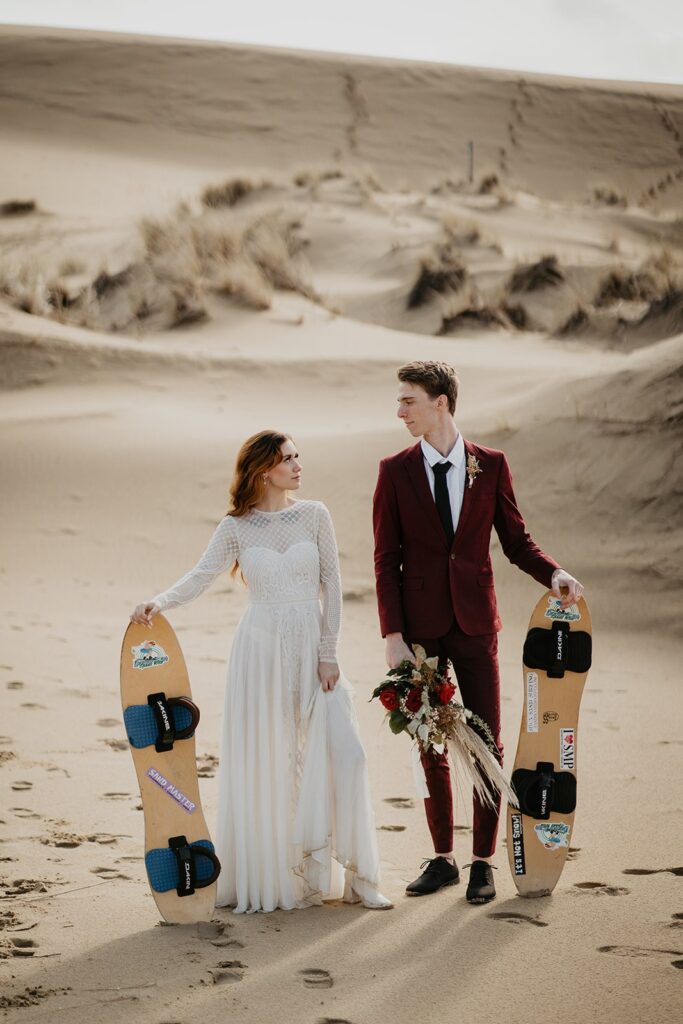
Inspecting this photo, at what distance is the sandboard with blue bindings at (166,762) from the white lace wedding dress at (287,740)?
12 centimetres

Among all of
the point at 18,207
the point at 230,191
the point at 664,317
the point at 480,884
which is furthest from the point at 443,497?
the point at 18,207

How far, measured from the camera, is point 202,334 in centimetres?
1647

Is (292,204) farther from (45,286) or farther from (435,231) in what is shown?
(45,286)

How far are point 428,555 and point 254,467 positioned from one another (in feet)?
2.50

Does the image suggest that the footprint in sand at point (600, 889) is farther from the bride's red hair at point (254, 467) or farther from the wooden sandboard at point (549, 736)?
the bride's red hair at point (254, 467)

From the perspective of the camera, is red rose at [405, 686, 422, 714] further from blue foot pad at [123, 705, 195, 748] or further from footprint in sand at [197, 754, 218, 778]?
footprint in sand at [197, 754, 218, 778]

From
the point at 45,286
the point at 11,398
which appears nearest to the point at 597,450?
the point at 11,398

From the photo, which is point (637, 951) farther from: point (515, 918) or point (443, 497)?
point (443, 497)

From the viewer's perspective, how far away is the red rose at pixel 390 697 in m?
4.59

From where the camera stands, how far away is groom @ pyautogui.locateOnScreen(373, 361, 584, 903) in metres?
4.75

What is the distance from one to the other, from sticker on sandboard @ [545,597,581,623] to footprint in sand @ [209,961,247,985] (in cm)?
179

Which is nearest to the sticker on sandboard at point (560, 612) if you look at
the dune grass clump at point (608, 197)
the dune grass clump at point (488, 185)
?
the dune grass clump at point (488, 185)

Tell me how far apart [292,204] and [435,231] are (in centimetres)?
291

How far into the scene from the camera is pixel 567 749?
15.9 feet
